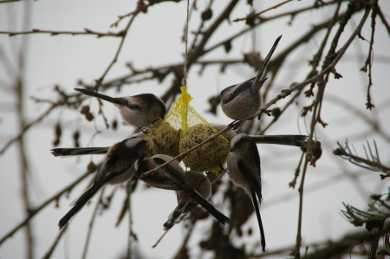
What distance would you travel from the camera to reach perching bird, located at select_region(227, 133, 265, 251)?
4.17 ft

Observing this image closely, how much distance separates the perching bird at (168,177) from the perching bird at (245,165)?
95 mm

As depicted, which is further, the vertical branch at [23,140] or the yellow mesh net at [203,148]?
the vertical branch at [23,140]

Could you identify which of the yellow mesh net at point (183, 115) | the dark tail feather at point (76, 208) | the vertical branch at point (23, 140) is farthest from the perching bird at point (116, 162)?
the vertical branch at point (23, 140)

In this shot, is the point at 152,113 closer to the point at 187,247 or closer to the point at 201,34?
the point at 201,34

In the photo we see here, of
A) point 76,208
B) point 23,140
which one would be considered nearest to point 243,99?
point 76,208

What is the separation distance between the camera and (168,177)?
4.25 ft

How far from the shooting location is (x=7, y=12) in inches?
139

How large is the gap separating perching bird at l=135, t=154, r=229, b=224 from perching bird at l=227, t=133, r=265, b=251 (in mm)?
95

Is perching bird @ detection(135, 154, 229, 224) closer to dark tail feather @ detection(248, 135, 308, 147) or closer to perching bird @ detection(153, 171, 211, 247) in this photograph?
perching bird @ detection(153, 171, 211, 247)

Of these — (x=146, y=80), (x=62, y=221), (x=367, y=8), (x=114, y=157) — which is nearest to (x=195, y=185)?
(x=114, y=157)

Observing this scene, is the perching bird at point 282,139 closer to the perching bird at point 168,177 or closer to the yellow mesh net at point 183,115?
the perching bird at point 168,177

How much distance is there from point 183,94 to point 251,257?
3.16 feet

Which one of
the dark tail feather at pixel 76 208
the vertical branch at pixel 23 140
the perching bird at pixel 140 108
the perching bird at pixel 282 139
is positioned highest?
the perching bird at pixel 282 139

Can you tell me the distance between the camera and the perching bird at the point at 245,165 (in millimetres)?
1271
